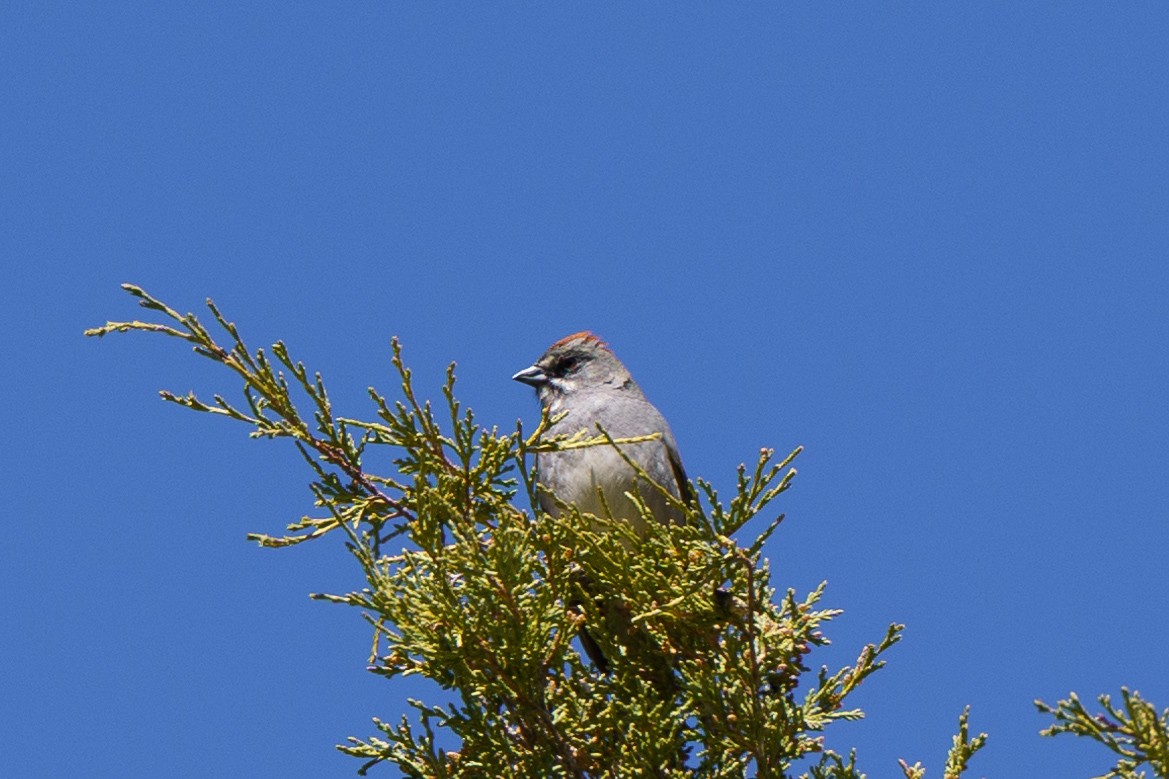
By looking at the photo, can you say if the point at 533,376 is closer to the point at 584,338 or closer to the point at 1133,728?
the point at 584,338

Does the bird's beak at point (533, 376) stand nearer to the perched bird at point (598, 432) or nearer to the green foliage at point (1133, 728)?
the perched bird at point (598, 432)

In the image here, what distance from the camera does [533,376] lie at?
7.46 meters

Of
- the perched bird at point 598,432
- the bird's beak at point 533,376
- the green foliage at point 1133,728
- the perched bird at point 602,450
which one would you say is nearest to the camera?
the green foliage at point 1133,728

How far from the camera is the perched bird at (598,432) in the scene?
21.4 ft

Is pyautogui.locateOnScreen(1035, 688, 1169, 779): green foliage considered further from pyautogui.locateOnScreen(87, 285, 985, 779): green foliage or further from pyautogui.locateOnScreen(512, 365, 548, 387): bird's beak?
pyautogui.locateOnScreen(512, 365, 548, 387): bird's beak

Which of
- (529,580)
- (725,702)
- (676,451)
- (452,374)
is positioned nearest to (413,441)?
(452,374)

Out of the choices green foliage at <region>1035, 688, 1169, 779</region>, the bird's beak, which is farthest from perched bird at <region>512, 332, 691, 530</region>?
green foliage at <region>1035, 688, 1169, 779</region>

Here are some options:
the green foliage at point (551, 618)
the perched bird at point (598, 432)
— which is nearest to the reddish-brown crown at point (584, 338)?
the perched bird at point (598, 432)

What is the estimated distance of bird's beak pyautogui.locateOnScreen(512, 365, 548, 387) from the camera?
745 centimetres

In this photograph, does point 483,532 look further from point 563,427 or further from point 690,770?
point 563,427

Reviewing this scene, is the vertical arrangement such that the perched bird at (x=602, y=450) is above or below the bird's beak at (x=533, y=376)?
below

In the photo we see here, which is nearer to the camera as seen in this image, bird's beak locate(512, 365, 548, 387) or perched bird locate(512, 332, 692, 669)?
perched bird locate(512, 332, 692, 669)

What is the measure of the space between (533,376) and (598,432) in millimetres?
637

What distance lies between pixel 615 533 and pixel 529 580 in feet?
1.20
